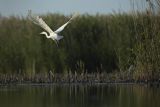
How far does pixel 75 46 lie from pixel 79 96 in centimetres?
534

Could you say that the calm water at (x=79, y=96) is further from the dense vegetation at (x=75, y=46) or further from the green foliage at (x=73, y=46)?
the green foliage at (x=73, y=46)

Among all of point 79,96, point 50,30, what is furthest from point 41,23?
point 79,96

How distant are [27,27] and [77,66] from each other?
224 centimetres

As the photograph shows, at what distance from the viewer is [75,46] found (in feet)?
73.6

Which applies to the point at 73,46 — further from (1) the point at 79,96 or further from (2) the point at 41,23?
(1) the point at 79,96

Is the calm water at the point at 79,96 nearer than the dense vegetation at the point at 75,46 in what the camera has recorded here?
Yes

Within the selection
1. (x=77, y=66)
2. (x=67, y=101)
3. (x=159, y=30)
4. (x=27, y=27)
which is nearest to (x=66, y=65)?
(x=77, y=66)

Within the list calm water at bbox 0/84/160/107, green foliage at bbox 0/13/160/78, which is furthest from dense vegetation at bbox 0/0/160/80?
calm water at bbox 0/84/160/107

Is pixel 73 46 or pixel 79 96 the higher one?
pixel 73 46

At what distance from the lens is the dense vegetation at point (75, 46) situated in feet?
71.4

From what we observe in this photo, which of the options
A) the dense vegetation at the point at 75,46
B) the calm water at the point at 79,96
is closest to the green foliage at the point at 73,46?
the dense vegetation at the point at 75,46

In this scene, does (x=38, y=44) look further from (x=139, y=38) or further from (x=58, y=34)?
(x=139, y=38)

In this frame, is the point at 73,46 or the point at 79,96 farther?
the point at 73,46

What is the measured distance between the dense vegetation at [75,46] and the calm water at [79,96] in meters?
2.03
